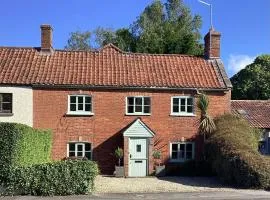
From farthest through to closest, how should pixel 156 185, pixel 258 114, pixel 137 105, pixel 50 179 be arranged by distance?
pixel 258 114, pixel 137 105, pixel 156 185, pixel 50 179

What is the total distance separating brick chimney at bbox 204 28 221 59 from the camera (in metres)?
35.1

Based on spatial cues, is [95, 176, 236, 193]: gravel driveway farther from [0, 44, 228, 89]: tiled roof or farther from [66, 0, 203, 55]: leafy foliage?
[66, 0, 203, 55]: leafy foliage

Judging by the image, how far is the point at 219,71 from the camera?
3409 cm

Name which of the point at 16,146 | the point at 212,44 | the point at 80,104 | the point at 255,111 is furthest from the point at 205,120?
the point at 16,146

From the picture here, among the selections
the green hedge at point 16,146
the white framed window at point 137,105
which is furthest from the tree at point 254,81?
the green hedge at point 16,146

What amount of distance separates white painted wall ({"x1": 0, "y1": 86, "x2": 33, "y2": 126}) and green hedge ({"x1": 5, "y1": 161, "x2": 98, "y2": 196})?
9.84m

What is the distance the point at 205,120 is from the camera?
31.6 metres

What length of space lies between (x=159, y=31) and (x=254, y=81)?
1325cm

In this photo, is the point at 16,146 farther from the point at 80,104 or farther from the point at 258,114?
the point at 258,114

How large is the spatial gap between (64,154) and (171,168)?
21.8ft

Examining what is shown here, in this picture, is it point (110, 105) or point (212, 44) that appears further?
point (212, 44)

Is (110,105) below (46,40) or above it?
below

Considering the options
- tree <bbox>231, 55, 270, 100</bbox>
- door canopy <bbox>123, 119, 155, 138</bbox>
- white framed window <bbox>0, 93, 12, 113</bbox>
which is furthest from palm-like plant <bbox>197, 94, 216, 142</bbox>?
tree <bbox>231, 55, 270, 100</bbox>

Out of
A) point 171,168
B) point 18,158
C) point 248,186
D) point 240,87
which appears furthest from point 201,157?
point 240,87
